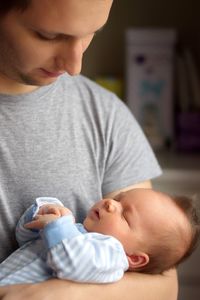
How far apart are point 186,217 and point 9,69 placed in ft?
1.47

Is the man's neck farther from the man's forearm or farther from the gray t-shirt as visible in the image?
the man's forearm

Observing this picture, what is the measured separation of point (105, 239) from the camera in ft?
3.42

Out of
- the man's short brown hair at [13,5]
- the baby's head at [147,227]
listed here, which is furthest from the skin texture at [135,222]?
the man's short brown hair at [13,5]

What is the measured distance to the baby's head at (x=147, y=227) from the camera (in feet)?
3.62

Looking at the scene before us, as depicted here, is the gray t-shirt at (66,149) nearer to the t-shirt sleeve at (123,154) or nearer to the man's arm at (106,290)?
the t-shirt sleeve at (123,154)

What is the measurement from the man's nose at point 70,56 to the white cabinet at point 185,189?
803 mm

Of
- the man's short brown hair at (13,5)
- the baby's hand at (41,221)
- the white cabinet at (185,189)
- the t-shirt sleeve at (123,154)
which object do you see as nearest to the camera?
the man's short brown hair at (13,5)

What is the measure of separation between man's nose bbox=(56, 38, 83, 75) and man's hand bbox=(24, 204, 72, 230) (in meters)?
0.25

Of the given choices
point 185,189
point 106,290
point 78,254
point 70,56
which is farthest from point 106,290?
point 185,189

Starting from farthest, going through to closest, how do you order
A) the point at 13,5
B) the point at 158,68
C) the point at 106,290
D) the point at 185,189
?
the point at 158,68, the point at 185,189, the point at 106,290, the point at 13,5

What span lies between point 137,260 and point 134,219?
8cm

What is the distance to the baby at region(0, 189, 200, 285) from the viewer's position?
988 mm

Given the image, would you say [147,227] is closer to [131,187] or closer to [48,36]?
[131,187]

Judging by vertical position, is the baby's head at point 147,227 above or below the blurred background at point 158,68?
below
